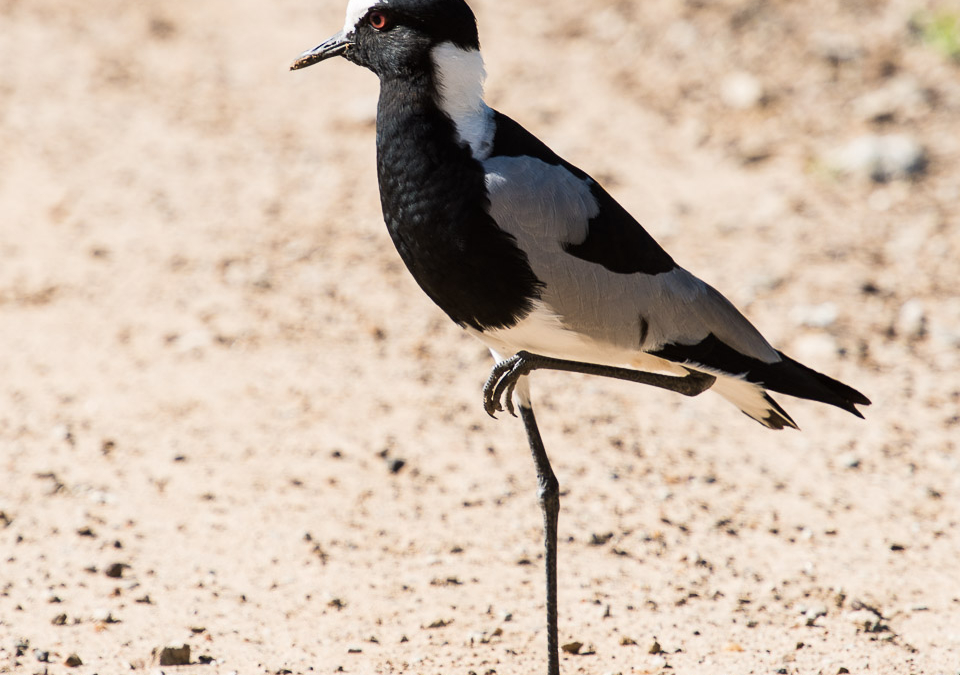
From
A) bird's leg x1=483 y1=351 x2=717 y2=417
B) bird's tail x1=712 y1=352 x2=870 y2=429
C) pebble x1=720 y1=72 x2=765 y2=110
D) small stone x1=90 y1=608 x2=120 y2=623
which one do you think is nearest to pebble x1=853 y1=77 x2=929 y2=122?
pebble x1=720 y1=72 x2=765 y2=110

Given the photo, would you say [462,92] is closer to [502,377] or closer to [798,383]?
[502,377]

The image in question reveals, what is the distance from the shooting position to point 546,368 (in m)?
3.46

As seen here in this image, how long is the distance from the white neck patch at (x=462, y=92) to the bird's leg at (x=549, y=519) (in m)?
0.94

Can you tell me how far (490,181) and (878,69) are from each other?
628cm

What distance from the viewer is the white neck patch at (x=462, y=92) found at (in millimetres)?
3271

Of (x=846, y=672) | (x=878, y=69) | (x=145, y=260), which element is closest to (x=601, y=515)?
(x=846, y=672)

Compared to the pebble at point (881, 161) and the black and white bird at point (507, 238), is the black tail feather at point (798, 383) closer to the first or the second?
the black and white bird at point (507, 238)

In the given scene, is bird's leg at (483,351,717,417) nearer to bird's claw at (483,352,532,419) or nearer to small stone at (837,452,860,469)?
bird's claw at (483,352,532,419)

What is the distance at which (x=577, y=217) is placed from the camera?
11.1 feet

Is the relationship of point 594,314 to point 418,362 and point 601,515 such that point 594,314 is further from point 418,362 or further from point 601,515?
point 418,362

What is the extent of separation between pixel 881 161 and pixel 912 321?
5.89ft

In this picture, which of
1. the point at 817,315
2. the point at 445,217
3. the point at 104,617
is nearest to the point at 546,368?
the point at 445,217

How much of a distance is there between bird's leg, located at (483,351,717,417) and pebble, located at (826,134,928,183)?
14.5 feet

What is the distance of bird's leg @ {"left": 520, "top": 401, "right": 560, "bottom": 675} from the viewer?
3594mm
